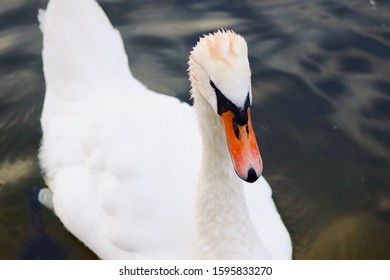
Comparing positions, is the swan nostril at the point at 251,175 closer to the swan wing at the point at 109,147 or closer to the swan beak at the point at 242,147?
the swan beak at the point at 242,147

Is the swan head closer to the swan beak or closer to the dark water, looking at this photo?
the swan beak

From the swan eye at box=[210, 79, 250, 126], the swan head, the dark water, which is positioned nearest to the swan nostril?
the swan head

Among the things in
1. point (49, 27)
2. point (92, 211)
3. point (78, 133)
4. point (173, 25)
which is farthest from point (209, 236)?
point (173, 25)

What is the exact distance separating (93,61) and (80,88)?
0.88 feet

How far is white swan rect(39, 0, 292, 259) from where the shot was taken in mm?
3836

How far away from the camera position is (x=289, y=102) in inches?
271

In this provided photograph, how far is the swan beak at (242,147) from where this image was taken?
3698 millimetres

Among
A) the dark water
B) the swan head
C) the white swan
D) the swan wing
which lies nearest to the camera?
the swan head

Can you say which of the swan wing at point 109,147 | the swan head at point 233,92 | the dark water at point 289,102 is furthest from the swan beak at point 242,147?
the dark water at point 289,102

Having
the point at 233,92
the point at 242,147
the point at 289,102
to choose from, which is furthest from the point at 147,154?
the point at 289,102

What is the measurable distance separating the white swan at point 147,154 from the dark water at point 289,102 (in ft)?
1.36

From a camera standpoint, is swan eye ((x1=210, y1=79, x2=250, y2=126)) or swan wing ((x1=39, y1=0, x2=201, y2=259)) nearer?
swan eye ((x1=210, y1=79, x2=250, y2=126))

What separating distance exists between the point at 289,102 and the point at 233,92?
Result: 336 centimetres

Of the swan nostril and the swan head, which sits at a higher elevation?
the swan head
